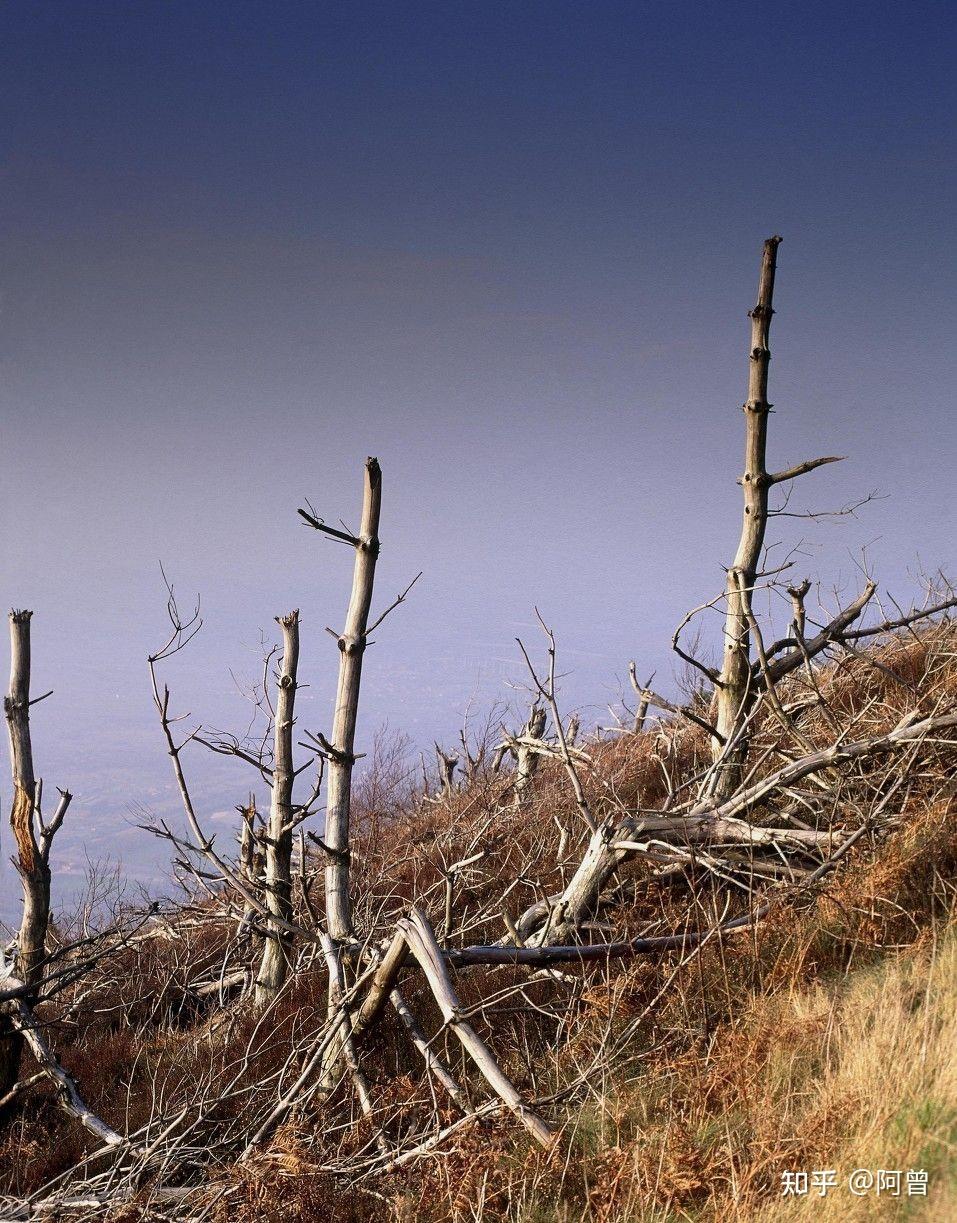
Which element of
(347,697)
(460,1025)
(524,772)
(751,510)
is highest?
(751,510)

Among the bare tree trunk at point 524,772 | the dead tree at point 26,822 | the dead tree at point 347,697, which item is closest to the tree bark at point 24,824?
the dead tree at point 26,822

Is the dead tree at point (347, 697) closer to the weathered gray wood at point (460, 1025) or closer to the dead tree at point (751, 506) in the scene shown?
the weathered gray wood at point (460, 1025)

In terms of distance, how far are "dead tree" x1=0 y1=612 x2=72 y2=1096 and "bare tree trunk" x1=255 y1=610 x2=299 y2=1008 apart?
5.45ft

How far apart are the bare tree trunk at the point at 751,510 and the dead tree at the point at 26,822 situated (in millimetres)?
5141

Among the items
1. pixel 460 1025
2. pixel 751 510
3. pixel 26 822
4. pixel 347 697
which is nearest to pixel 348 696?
pixel 347 697

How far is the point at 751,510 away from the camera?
23.5 feet

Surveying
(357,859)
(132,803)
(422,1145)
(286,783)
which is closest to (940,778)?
(422,1145)

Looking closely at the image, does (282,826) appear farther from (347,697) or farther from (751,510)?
(751,510)

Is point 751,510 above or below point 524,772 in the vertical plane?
above

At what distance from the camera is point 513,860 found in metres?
8.82

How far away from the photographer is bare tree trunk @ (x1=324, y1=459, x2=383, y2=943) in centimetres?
563

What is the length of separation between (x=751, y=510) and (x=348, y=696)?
12.1 feet

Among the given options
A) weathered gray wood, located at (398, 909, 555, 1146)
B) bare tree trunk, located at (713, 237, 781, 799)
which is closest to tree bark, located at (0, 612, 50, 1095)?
A: weathered gray wood, located at (398, 909, 555, 1146)

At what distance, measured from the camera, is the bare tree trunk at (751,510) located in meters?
7.07
